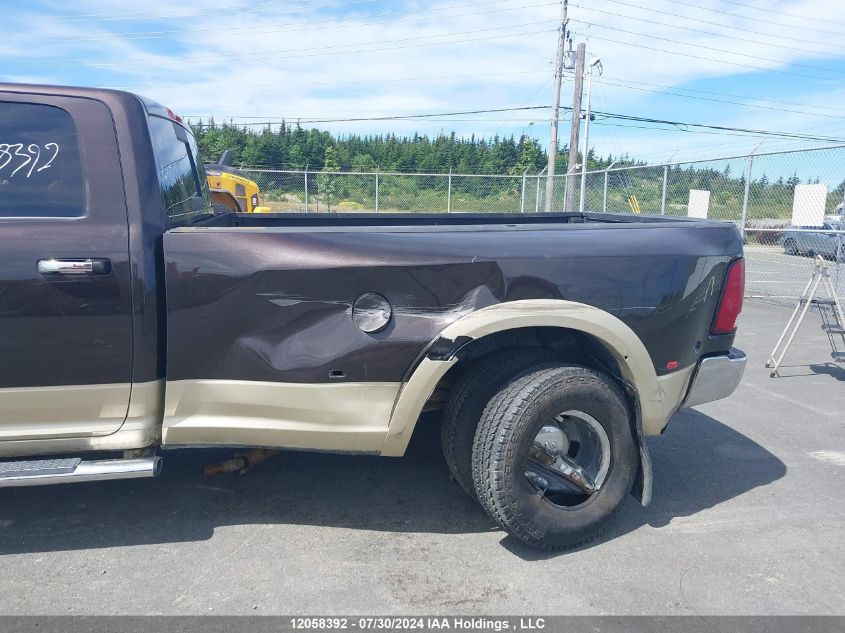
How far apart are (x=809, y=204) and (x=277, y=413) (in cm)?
930

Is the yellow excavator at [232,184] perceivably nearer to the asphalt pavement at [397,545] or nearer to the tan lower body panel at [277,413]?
the asphalt pavement at [397,545]

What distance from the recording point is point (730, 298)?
3.45 m

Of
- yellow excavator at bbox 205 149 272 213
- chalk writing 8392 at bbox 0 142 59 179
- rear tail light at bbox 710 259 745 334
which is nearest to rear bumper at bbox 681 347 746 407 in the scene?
rear tail light at bbox 710 259 745 334

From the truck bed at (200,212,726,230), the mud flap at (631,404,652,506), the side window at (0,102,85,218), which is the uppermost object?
the side window at (0,102,85,218)

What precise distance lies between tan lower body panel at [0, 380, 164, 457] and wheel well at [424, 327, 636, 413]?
1.32 m

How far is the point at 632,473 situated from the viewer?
3.34 m

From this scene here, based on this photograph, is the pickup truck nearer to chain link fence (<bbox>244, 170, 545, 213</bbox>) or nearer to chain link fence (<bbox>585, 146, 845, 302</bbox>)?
chain link fence (<bbox>585, 146, 845, 302</bbox>)

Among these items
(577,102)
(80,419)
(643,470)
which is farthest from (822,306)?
(577,102)

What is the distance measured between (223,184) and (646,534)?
35.1 ft

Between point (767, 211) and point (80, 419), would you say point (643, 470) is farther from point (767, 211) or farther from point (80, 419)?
point (767, 211)

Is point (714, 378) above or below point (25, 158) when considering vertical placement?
below

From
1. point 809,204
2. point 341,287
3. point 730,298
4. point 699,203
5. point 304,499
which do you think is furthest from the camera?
point 699,203

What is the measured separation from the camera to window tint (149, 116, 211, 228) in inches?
→ 125

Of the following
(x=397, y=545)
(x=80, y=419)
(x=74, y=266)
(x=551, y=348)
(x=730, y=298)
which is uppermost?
(x=74, y=266)
